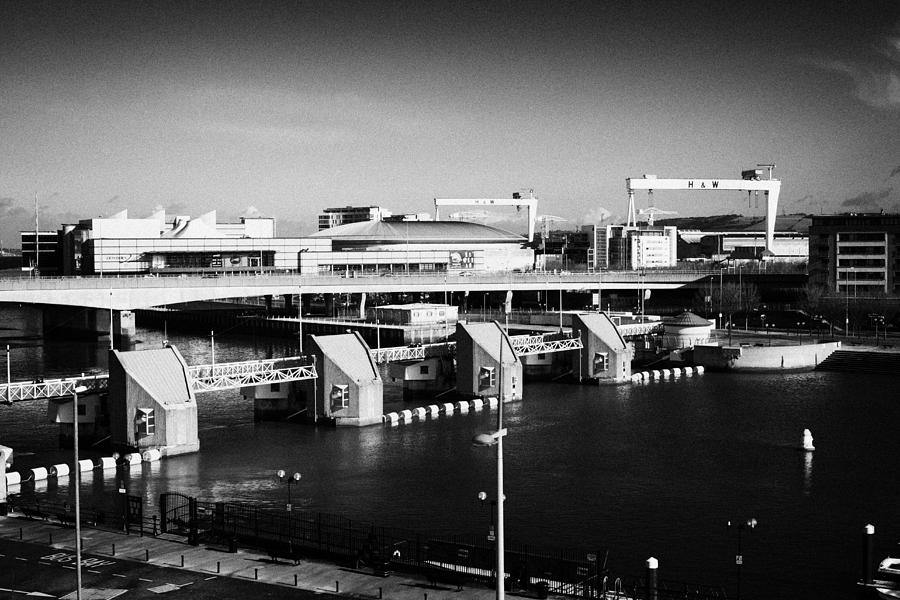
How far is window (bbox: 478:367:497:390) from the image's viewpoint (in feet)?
167

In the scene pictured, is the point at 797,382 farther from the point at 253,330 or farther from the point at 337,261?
the point at 337,261

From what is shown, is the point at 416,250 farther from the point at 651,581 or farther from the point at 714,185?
the point at 651,581

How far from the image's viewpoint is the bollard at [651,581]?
870 inches

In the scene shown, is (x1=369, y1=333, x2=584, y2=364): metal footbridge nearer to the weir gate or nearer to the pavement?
the weir gate

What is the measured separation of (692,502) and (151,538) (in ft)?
50.9

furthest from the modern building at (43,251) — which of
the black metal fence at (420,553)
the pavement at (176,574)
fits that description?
the pavement at (176,574)

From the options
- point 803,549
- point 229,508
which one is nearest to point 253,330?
point 229,508

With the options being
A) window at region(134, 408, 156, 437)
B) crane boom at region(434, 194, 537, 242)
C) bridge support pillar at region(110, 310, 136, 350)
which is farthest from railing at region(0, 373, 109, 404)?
crane boom at region(434, 194, 537, 242)

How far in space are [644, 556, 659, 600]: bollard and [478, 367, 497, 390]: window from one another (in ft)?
93.4

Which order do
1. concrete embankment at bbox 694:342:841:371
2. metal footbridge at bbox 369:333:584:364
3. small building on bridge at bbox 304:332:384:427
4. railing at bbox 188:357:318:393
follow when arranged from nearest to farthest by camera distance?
railing at bbox 188:357:318:393 → small building on bridge at bbox 304:332:384:427 → metal footbridge at bbox 369:333:584:364 → concrete embankment at bbox 694:342:841:371

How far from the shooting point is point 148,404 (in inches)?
1452

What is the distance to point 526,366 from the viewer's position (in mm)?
60000

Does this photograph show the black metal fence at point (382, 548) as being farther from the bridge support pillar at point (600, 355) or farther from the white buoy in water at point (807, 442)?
the bridge support pillar at point (600, 355)

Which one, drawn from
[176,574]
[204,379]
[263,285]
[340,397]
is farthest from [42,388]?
[263,285]
